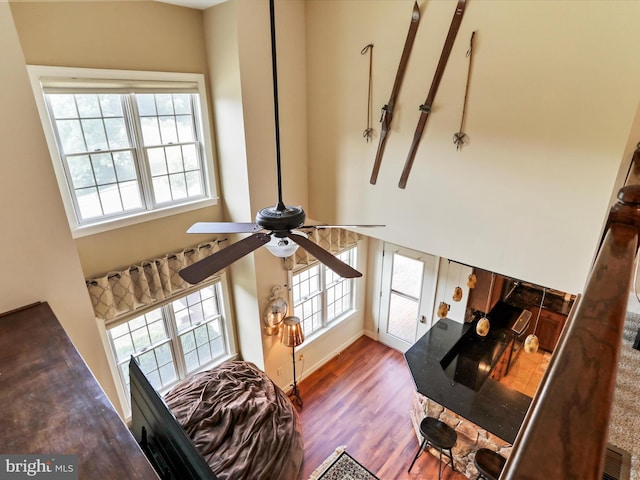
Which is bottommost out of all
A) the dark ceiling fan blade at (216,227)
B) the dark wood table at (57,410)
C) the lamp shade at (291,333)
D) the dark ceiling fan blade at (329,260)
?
the lamp shade at (291,333)

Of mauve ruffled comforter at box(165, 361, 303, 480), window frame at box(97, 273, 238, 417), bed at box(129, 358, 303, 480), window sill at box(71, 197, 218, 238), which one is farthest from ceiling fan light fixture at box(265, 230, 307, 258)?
window frame at box(97, 273, 238, 417)

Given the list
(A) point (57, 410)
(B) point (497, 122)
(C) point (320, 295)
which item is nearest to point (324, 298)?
(C) point (320, 295)

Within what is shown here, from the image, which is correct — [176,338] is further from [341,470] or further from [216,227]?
[216,227]

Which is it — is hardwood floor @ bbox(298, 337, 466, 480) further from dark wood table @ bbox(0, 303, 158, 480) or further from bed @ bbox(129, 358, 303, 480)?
dark wood table @ bbox(0, 303, 158, 480)

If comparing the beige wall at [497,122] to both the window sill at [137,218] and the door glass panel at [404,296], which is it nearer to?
the door glass panel at [404,296]

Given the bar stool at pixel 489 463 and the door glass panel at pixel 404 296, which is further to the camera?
the door glass panel at pixel 404 296

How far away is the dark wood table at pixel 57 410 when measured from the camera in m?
1.19

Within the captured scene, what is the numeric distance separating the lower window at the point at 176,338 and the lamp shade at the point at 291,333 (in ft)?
2.77

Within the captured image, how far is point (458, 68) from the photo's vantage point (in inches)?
130

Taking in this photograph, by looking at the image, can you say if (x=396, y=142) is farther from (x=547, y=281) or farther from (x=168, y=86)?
(x=168, y=86)

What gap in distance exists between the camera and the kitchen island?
3.80 m

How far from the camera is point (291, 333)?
4891 millimetres

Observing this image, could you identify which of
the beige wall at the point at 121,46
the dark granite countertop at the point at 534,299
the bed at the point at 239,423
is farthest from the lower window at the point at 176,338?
the dark granite countertop at the point at 534,299

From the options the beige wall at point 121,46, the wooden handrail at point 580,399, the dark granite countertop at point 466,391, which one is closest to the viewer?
the wooden handrail at point 580,399
